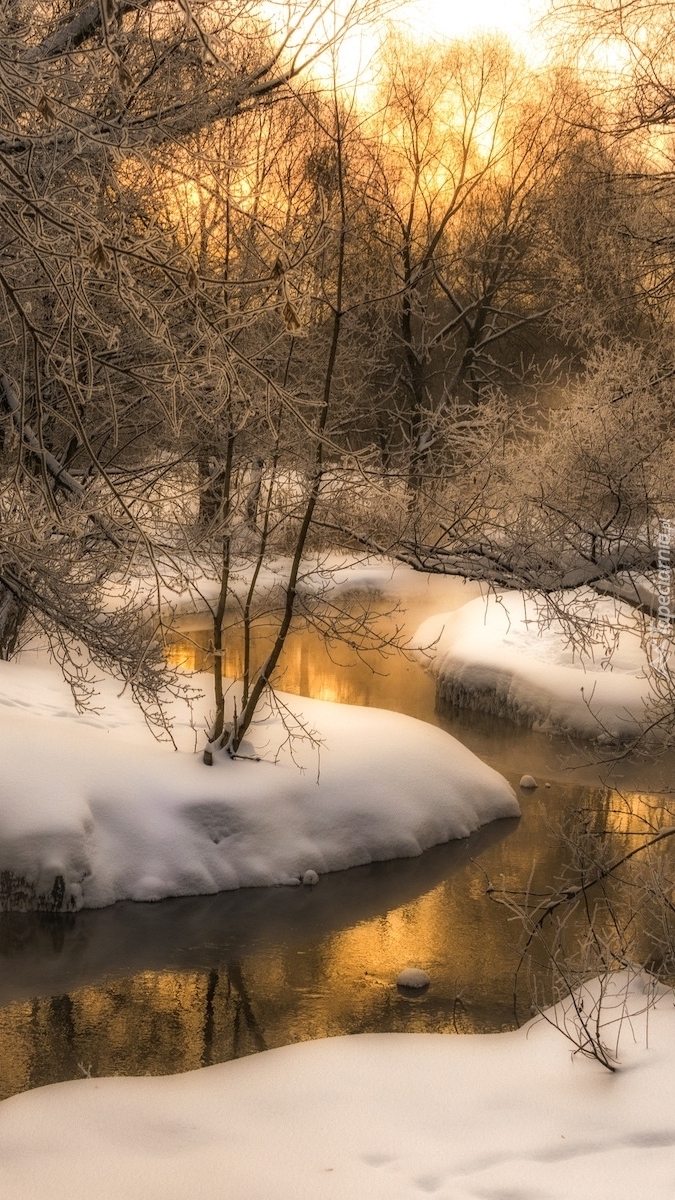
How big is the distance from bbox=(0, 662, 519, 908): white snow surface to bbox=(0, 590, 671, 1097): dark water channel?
0.24 metres

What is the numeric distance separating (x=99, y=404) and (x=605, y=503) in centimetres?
485

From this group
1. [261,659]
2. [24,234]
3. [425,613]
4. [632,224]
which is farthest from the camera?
[425,613]

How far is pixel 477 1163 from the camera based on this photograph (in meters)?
4.99

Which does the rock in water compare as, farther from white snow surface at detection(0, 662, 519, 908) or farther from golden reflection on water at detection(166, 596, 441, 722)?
golden reflection on water at detection(166, 596, 441, 722)

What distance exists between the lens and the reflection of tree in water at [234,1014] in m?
7.05

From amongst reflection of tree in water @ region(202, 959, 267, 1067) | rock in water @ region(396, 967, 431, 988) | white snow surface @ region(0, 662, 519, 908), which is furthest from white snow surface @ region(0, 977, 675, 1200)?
white snow surface @ region(0, 662, 519, 908)

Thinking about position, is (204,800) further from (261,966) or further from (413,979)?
(413,979)

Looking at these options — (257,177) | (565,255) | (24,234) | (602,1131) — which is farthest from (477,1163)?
(565,255)

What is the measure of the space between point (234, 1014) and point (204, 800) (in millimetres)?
2508

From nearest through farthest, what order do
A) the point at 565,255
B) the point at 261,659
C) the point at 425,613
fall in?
the point at 565,255 < the point at 261,659 < the point at 425,613

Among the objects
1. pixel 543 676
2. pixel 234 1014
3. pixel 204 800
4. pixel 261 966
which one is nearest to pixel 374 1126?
pixel 234 1014

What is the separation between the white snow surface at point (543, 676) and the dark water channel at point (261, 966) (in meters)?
2.72

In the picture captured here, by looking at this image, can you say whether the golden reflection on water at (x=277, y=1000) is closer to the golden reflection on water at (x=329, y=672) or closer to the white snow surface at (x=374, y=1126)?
the white snow surface at (x=374, y=1126)

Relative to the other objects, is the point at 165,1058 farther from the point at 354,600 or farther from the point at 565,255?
the point at 354,600
